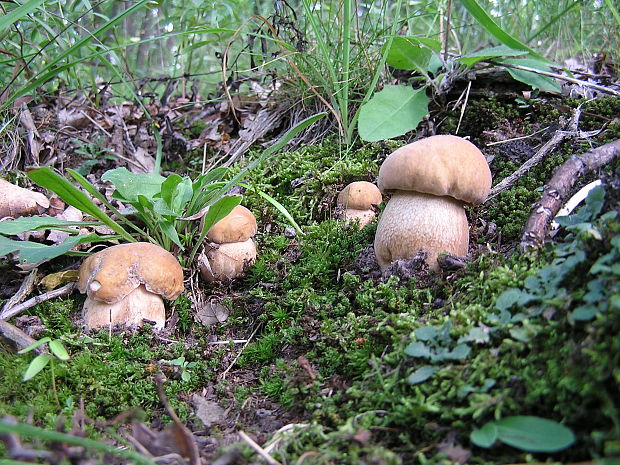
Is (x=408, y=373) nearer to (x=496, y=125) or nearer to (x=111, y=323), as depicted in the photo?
(x=111, y=323)

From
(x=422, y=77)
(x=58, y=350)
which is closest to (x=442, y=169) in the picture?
(x=422, y=77)

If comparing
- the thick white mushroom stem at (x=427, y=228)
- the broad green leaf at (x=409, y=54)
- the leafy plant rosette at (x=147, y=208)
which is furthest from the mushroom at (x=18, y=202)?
the broad green leaf at (x=409, y=54)

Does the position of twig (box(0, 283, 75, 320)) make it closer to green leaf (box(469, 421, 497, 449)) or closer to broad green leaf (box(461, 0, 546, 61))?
green leaf (box(469, 421, 497, 449))

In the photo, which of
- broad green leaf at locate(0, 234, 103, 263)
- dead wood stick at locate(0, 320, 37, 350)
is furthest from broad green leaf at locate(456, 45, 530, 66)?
dead wood stick at locate(0, 320, 37, 350)

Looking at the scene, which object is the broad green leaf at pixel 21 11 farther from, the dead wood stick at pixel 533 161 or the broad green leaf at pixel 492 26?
the dead wood stick at pixel 533 161

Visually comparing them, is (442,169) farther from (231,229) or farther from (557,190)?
(231,229)
